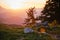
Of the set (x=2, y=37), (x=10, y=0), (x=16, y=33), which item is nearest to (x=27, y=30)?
(x=16, y=33)

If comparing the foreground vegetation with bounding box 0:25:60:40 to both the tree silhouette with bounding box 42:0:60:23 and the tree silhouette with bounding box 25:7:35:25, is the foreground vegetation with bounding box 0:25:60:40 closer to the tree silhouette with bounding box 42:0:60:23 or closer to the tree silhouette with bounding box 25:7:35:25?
the tree silhouette with bounding box 25:7:35:25

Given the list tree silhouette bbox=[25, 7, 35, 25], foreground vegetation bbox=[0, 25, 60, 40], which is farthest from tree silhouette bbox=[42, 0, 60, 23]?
foreground vegetation bbox=[0, 25, 60, 40]

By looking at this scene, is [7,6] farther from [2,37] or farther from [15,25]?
[2,37]

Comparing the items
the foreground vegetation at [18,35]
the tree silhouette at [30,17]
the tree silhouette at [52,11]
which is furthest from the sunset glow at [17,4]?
the foreground vegetation at [18,35]

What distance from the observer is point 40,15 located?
20.7ft

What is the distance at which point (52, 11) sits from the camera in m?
6.46

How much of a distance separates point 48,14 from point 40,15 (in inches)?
12.8

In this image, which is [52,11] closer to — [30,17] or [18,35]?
[30,17]

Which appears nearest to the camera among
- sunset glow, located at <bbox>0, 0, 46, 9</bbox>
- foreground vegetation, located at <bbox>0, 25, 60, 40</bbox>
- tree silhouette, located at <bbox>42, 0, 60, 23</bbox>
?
foreground vegetation, located at <bbox>0, 25, 60, 40</bbox>

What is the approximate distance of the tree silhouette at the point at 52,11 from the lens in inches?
252

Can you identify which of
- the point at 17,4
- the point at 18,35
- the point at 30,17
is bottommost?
the point at 18,35

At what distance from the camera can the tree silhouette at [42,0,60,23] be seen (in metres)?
6.41

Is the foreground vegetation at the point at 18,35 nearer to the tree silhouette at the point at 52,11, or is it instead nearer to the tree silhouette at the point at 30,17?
the tree silhouette at the point at 30,17

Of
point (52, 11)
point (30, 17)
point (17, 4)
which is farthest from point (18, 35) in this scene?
point (52, 11)
